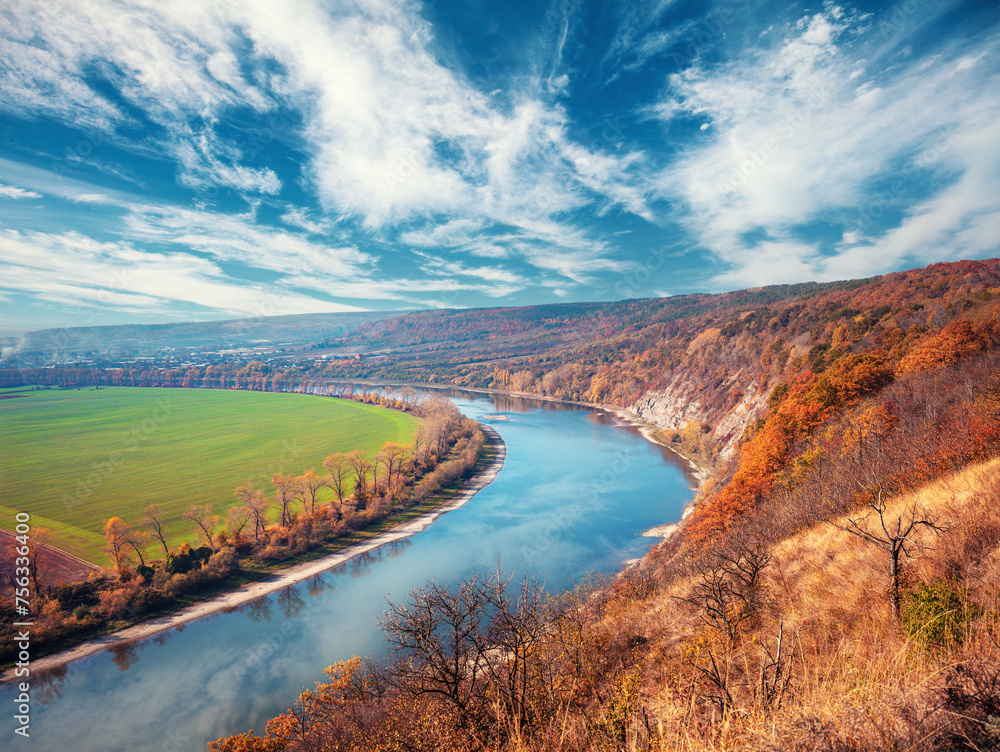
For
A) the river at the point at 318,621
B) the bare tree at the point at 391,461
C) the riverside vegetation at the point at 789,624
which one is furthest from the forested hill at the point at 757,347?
the bare tree at the point at 391,461

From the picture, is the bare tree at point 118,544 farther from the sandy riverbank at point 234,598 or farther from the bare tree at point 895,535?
the bare tree at point 895,535

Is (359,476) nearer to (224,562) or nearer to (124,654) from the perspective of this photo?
(224,562)

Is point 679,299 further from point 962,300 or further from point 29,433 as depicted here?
point 29,433

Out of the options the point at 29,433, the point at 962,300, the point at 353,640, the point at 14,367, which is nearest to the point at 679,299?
the point at 962,300

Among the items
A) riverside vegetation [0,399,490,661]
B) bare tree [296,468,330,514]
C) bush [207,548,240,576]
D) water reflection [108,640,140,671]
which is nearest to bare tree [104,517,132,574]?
riverside vegetation [0,399,490,661]

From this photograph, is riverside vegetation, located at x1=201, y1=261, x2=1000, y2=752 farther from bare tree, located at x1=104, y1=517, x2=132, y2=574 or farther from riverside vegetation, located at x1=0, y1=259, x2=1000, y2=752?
bare tree, located at x1=104, y1=517, x2=132, y2=574

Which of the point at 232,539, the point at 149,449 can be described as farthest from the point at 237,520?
the point at 149,449
